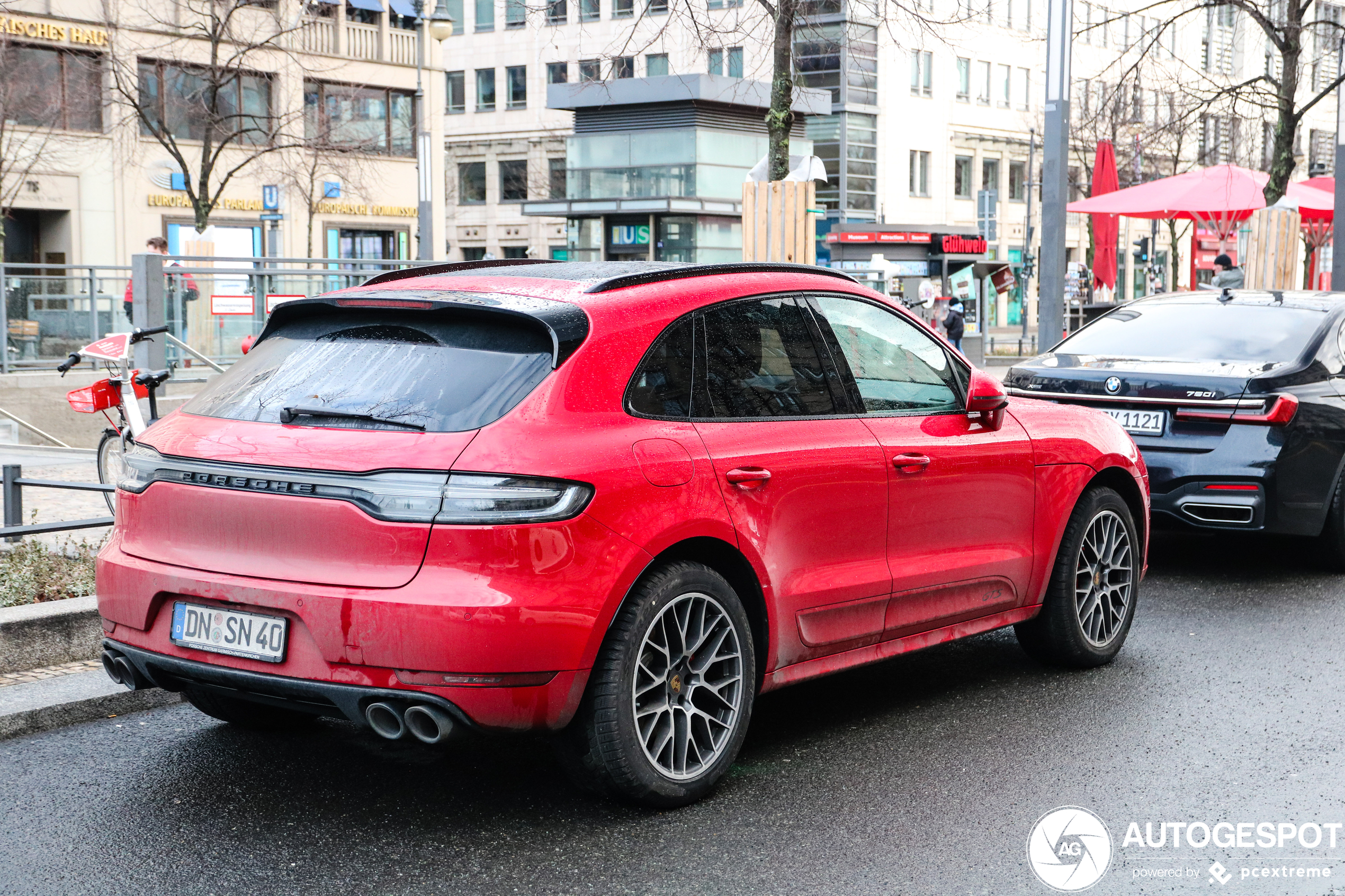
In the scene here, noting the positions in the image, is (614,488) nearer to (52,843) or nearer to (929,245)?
(52,843)

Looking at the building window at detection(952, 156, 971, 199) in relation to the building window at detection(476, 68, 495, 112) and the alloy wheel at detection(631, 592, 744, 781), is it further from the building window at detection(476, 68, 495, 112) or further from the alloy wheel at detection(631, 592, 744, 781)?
the alloy wheel at detection(631, 592, 744, 781)

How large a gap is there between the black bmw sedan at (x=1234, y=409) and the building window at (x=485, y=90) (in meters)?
67.9

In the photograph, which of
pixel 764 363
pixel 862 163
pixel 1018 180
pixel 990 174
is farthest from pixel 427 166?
pixel 1018 180

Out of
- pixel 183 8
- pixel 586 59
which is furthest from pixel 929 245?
pixel 183 8

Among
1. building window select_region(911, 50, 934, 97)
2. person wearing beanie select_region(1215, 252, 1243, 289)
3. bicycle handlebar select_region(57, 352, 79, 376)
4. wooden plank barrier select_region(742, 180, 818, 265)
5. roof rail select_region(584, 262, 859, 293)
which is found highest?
building window select_region(911, 50, 934, 97)

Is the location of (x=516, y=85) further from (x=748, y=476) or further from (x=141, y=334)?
(x=748, y=476)

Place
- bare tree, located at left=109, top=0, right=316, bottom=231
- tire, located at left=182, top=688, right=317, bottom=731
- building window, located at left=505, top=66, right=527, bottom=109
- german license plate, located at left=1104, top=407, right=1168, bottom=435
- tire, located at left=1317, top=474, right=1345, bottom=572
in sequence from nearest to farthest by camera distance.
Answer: tire, located at left=182, top=688, right=317, bottom=731, german license plate, located at left=1104, top=407, right=1168, bottom=435, tire, located at left=1317, top=474, right=1345, bottom=572, bare tree, located at left=109, top=0, right=316, bottom=231, building window, located at left=505, top=66, right=527, bottom=109

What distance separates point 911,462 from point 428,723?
2.06 m

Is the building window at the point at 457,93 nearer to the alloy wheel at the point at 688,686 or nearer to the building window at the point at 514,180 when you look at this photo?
the building window at the point at 514,180

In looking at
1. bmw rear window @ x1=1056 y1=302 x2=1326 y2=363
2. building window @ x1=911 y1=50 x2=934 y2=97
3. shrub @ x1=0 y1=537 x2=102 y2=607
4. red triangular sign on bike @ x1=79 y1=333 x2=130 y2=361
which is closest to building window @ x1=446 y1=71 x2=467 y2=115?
building window @ x1=911 y1=50 x2=934 y2=97

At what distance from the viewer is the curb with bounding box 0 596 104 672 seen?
6.00 metres

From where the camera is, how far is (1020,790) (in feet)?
15.9

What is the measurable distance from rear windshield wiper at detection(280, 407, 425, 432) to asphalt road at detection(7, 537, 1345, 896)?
116cm

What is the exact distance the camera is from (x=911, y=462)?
545cm
